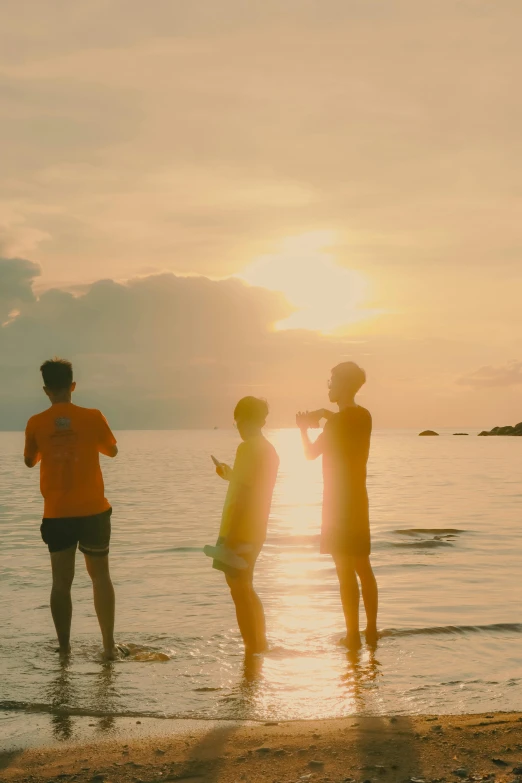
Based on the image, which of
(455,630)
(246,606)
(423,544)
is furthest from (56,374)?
(423,544)

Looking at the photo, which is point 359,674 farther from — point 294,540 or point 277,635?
point 294,540

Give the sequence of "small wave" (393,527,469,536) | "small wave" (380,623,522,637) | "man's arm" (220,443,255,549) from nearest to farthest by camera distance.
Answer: "man's arm" (220,443,255,549), "small wave" (380,623,522,637), "small wave" (393,527,469,536)

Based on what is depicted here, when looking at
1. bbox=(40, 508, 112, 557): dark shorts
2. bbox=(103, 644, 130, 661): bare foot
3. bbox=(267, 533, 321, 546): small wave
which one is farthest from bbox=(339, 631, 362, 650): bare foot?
bbox=(267, 533, 321, 546): small wave

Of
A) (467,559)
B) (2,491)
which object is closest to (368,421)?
(467,559)

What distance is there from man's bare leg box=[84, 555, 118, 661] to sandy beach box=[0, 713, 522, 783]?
1.93 m

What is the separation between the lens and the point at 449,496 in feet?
94.4

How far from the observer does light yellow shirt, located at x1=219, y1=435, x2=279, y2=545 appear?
655 cm

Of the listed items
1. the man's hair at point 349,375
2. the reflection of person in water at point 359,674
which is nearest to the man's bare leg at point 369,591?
the reflection of person in water at point 359,674

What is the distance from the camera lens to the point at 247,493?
6578 mm

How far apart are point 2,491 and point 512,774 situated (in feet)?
101

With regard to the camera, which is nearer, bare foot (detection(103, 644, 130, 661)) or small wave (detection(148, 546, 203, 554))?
bare foot (detection(103, 644, 130, 661))

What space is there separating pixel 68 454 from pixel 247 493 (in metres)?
1.46

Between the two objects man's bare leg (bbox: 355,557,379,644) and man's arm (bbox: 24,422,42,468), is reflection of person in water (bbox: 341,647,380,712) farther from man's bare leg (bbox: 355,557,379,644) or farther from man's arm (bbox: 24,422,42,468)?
man's arm (bbox: 24,422,42,468)

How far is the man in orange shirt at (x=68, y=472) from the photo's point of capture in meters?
6.74
